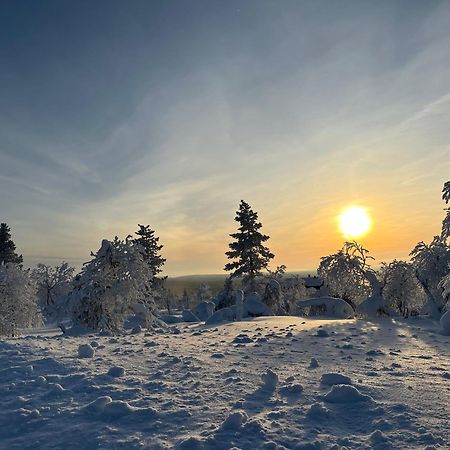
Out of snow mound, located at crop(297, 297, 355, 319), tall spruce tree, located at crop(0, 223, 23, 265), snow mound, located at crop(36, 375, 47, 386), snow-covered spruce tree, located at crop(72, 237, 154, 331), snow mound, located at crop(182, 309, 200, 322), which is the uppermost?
tall spruce tree, located at crop(0, 223, 23, 265)

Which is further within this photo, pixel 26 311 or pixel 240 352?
pixel 26 311

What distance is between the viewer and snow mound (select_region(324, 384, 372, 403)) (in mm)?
5021

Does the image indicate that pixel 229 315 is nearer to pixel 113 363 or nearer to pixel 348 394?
pixel 113 363

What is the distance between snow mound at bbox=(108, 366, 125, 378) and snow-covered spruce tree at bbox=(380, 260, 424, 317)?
24.4 meters

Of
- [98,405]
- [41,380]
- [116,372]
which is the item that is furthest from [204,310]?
[98,405]

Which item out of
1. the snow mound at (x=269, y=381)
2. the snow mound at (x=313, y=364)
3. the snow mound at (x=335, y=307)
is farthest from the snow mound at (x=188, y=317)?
the snow mound at (x=269, y=381)

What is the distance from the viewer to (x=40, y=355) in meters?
7.69

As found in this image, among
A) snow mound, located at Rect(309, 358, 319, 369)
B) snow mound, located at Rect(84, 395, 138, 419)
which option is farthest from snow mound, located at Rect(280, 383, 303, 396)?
snow mound, located at Rect(84, 395, 138, 419)

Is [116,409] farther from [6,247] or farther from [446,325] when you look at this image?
[6,247]

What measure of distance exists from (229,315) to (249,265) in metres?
13.7

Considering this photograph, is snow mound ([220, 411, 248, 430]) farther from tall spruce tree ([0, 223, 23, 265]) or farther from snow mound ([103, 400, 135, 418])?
tall spruce tree ([0, 223, 23, 265])

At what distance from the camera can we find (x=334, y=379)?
5852 millimetres

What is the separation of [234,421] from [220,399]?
89 centimetres

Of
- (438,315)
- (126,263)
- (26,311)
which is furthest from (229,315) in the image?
(26,311)
